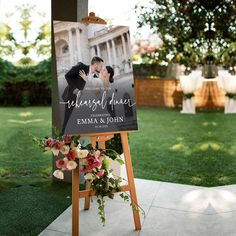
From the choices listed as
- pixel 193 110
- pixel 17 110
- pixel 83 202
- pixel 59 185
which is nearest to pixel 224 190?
pixel 83 202

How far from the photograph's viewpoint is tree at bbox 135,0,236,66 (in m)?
6.62

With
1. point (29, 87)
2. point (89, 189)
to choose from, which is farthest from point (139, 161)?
point (29, 87)

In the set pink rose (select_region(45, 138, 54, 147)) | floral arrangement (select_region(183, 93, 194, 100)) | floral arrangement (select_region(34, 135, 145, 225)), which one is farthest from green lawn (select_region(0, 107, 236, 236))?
pink rose (select_region(45, 138, 54, 147))

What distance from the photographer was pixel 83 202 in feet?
8.91

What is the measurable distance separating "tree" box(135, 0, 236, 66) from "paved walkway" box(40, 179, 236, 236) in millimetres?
4197

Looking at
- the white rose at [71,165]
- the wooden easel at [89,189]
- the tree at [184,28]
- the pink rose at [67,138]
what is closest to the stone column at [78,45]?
the wooden easel at [89,189]

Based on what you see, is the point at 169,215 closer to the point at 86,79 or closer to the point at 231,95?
the point at 86,79

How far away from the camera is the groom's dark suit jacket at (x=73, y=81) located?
6.83ft

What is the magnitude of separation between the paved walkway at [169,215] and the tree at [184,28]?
165 inches

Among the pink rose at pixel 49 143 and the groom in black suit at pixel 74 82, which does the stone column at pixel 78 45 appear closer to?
the groom in black suit at pixel 74 82

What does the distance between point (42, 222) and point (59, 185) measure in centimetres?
72

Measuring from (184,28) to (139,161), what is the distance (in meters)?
4.74

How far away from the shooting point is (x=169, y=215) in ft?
8.12

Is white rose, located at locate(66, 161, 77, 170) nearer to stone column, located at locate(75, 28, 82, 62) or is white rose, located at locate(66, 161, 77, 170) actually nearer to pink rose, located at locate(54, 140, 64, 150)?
pink rose, located at locate(54, 140, 64, 150)
